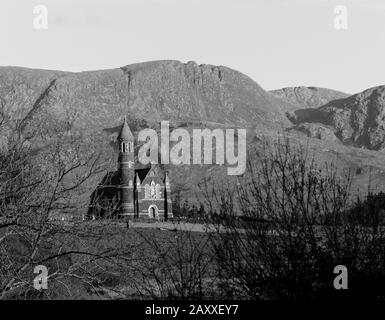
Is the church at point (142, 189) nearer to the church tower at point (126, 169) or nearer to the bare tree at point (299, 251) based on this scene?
the church tower at point (126, 169)

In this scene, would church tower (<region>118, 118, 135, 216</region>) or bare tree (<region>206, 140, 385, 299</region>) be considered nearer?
bare tree (<region>206, 140, 385, 299</region>)

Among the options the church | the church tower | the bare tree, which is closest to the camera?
the bare tree

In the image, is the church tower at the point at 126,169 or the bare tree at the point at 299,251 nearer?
the bare tree at the point at 299,251

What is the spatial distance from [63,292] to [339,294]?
21092 mm

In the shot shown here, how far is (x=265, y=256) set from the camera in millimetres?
14273

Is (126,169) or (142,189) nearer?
(126,169)

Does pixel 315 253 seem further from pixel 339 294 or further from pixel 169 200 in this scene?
pixel 169 200

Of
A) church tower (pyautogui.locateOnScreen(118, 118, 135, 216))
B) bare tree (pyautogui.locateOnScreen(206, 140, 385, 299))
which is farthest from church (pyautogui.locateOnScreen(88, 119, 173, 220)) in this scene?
bare tree (pyautogui.locateOnScreen(206, 140, 385, 299))

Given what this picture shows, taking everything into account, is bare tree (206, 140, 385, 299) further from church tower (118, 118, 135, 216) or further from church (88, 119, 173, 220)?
church (88, 119, 173, 220)

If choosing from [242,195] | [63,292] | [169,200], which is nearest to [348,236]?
[242,195]

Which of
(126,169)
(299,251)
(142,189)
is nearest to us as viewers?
(299,251)

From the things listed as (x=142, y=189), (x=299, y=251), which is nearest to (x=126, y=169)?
(x=142, y=189)

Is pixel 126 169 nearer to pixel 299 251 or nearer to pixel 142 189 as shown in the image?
pixel 142 189

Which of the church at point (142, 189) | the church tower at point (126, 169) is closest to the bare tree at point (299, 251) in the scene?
the church tower at point (126, 169)
